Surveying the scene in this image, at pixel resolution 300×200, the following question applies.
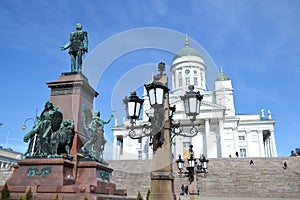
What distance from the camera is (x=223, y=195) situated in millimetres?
24062

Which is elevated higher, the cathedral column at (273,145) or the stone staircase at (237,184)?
the cathedral column at (273,145)

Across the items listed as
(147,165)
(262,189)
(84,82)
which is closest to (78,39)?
(84,82)

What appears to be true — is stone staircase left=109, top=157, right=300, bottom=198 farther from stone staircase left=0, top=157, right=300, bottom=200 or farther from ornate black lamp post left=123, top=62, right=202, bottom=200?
ornate black lamp post left=123, top=62, right=202, bottom=200

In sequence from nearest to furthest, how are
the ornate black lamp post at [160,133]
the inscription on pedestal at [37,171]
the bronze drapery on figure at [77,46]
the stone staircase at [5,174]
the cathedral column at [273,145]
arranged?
the ornate black lamp post at [160,133] → the inscription on pedestal at [37,171] → the bronze drapery on figure at [77,46] → the stone staircase at [5,174] → the cathedral column at [273,145]

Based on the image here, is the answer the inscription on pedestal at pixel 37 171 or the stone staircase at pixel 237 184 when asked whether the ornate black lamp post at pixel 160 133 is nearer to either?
the inscription on pedestal at pixel 37 171

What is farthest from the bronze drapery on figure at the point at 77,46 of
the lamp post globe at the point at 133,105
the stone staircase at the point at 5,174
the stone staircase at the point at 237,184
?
the stone staircase at the point at 5,174

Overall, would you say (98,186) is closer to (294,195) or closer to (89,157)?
(89,157)

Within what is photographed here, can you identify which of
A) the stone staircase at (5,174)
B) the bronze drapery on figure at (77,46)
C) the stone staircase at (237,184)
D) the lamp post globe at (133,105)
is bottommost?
the stone staircase at (237,184)

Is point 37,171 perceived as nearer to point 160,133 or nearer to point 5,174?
point 160,133

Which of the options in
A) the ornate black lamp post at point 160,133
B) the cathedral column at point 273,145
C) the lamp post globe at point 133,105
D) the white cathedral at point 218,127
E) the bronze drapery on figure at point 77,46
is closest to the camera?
the ornate black lamp post at point 160,133

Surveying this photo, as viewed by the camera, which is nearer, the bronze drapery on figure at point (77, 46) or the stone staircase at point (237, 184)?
the bronze drapery on figure at point (77, 46)

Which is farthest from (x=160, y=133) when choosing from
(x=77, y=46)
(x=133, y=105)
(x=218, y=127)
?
(x=218, y=127)

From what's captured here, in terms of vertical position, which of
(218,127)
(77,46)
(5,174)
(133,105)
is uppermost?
(218,127)

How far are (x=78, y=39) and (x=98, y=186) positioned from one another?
17.3 feet
